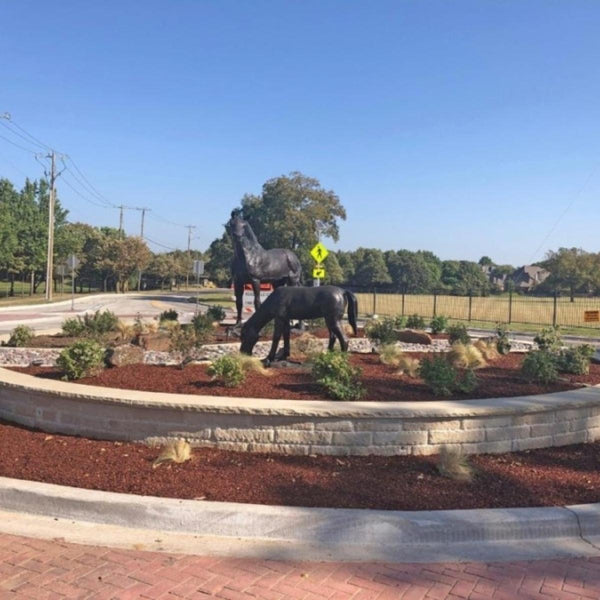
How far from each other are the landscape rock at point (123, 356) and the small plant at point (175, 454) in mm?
3295

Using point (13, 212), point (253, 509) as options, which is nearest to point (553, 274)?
point (13, 212)

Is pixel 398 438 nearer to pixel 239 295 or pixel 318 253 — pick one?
pixel 239 295

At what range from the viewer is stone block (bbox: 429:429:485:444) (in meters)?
5.74

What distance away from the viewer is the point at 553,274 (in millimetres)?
77375

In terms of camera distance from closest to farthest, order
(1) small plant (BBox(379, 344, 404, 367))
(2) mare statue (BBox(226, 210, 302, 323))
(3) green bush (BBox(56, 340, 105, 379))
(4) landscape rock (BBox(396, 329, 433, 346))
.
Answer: (3) green bush (BBox(56, 340, 105, 379))
(1) small plant (BBox(379, 344, 404, 367))
(4) landscape rock (BBox(396, 329, 433, 346))
(2) mare statue (BBox(226, 210, 302, 323))

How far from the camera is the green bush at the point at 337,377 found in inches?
258

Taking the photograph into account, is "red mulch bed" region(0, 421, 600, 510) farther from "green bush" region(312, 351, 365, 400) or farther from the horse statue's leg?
the horse statue's leg

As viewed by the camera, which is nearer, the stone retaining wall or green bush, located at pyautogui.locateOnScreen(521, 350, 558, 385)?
the stone retaining wall

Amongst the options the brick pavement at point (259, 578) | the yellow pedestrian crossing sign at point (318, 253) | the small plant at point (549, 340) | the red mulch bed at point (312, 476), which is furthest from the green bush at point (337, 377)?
the yellow pedestrian crossing sign at point (318, 253)

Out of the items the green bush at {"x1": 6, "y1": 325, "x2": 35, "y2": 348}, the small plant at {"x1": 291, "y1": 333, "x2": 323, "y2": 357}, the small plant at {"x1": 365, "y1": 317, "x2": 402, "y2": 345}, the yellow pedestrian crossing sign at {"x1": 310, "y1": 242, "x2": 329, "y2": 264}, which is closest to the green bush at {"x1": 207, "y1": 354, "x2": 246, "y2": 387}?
the small plant at {"x1": 291, "y1": 333, "x2": 323, "y2": 357}

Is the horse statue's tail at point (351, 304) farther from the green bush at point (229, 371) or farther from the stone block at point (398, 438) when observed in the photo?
the stone block at point (398, 438)

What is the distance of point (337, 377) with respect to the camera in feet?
22.5

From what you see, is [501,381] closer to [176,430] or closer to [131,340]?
[176,430]

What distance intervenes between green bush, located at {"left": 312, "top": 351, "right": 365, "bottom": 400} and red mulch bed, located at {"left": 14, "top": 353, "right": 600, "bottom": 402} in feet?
0.57
